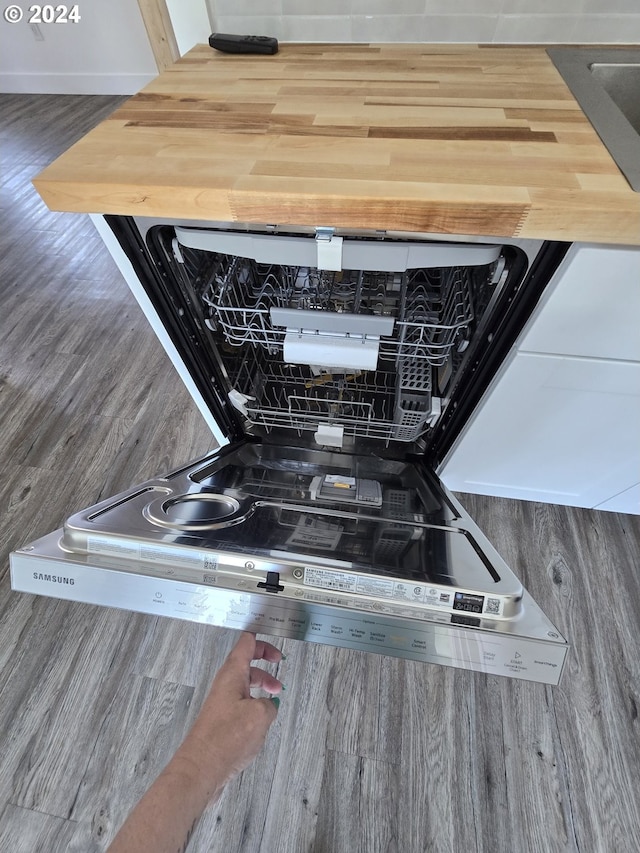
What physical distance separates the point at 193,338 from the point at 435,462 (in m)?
0.63

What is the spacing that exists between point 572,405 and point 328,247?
59 centimetres

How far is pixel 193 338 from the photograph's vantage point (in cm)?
91

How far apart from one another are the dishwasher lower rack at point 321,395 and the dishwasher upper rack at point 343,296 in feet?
0.39

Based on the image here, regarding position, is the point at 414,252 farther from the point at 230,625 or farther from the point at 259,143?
the point at 230,625

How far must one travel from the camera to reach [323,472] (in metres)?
0.93

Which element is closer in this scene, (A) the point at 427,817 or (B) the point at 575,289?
(B) the point at 575,289

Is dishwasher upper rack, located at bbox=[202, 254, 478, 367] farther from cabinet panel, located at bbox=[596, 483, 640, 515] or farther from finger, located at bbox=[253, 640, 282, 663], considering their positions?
cabinet panel, located at bbox=[596, 483, 640, 515]

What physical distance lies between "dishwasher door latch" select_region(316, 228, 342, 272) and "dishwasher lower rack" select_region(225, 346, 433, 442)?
36 cm

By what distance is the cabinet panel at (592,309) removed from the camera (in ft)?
2.07

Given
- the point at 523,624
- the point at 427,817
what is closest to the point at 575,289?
the point at 523,624

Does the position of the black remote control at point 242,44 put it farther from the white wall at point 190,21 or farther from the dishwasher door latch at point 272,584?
the dishwasher door latch at point 272,584

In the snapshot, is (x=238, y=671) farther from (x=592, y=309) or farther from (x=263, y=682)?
(x=592, y=309)

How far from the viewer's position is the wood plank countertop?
56 cm

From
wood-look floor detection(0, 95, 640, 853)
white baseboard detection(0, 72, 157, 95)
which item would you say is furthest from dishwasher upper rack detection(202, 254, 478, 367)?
white baseboard detection(0, 72, 157, 95)
